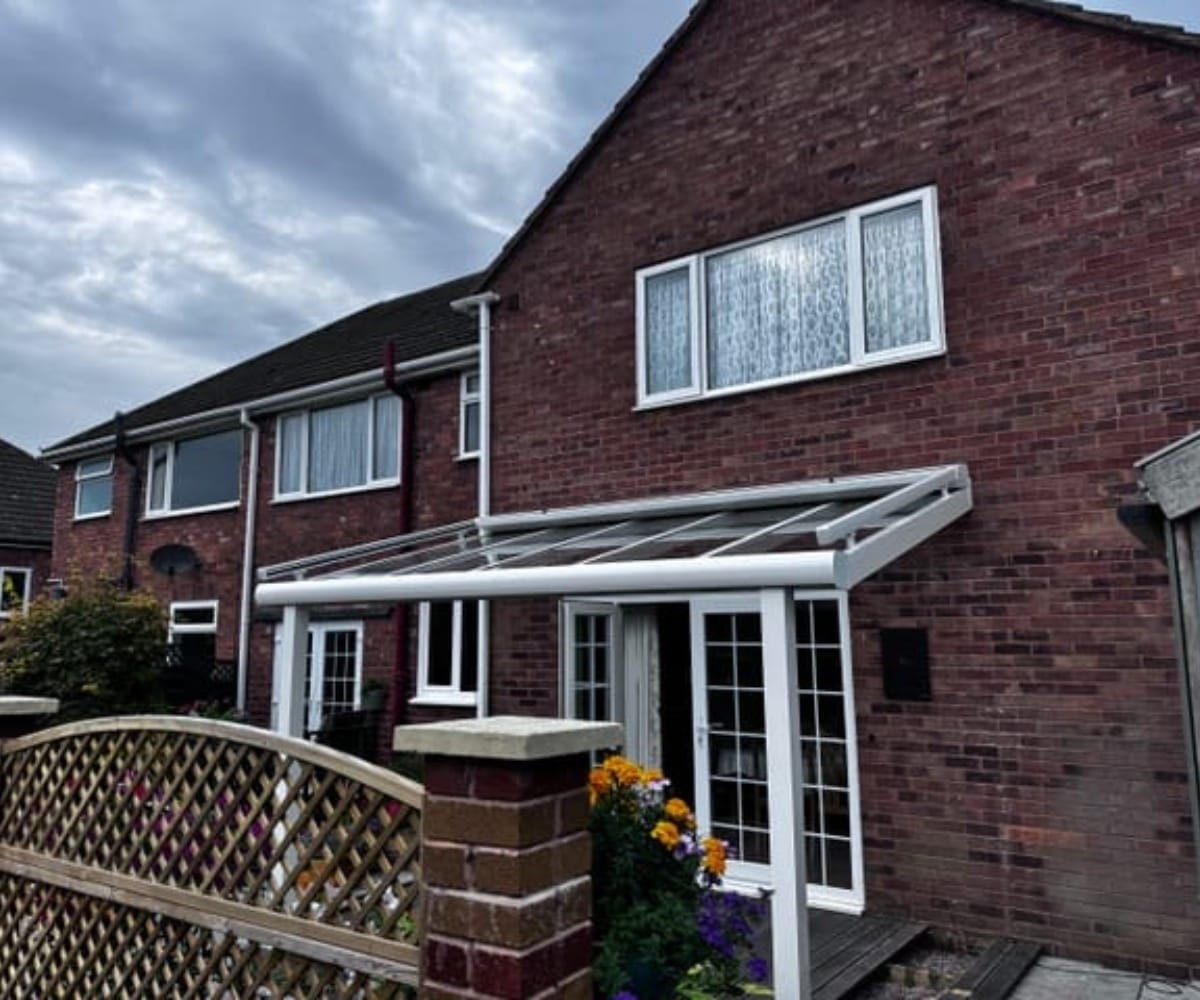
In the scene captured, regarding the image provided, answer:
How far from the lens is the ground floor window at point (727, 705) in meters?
7.50

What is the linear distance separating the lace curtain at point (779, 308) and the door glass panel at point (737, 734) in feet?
8.20

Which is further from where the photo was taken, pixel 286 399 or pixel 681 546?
pixel 286 399

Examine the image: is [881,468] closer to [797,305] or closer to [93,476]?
→ [797,305]

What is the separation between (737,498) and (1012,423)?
2388 millimetres

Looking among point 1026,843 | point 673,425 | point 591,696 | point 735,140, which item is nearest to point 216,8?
point 735,140

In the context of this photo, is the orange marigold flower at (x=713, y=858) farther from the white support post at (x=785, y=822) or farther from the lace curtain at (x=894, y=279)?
the lace curtain at (x=894, y=279)

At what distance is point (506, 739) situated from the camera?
2.40m

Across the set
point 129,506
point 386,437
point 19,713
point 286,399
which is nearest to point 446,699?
point 386,437

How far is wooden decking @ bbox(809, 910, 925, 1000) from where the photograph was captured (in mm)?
5727

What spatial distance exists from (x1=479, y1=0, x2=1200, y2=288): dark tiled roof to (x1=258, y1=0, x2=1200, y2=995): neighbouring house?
0.13 feet

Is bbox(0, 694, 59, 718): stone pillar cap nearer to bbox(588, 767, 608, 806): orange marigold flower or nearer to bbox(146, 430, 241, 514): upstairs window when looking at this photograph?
bbox(588, 767, 608, 806): orange marigold flower

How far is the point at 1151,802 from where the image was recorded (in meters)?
6.06

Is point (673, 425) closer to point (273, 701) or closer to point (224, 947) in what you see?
point (224, 947)

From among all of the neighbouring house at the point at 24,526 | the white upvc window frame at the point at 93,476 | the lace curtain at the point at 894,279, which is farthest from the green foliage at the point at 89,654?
the neighbouring house at the point at 24,526
